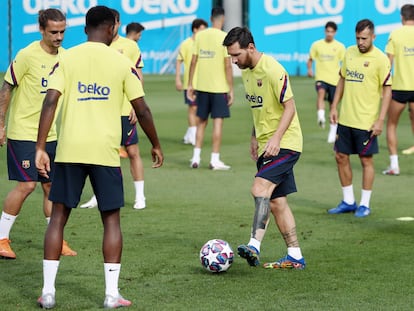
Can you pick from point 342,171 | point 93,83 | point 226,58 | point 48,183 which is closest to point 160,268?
point 48,183

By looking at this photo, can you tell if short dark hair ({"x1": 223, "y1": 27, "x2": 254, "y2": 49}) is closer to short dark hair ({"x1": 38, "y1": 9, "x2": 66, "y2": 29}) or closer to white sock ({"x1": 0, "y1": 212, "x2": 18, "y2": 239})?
short dark hair ({"x1": 38, "y1": 9, "x2": 66, "y2": 29})

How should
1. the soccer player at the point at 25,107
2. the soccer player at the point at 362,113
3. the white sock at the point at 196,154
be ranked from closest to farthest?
the soccer player at the point at 25,107 → the soccer player at the point at 362,113 → the white sock at the point at 196,154

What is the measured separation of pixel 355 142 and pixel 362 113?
1.16 ft

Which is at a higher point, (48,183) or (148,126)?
(148,126)

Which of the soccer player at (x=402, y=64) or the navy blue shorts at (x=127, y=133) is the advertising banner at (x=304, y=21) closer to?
the soccer player at (x=402, y=64)

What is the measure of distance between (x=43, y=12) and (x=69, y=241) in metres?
2.36

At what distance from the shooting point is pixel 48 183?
907cm

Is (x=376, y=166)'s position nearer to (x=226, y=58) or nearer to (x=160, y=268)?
(x=226, y=58)

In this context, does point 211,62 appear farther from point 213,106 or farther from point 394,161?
point 394,161

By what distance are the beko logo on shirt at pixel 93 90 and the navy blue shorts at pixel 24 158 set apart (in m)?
2.06

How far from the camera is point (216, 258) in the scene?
26.6 feet

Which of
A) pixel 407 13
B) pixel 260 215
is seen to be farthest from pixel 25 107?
pixel 407 13

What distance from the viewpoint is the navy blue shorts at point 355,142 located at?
37.1ft

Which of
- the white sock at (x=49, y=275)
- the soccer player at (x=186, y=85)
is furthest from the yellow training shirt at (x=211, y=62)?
the white sock at (x=49, y=275)
